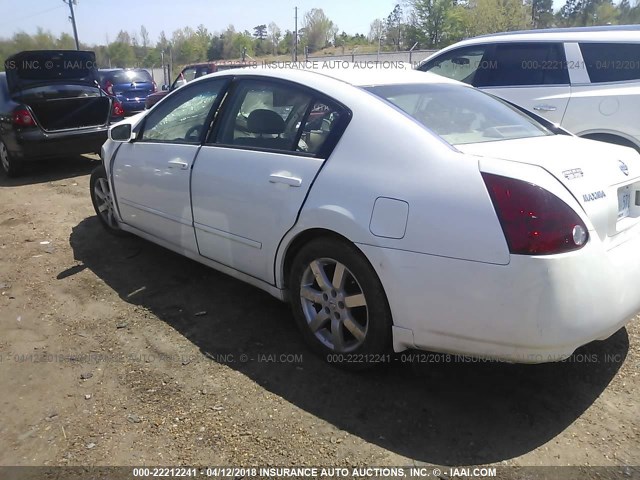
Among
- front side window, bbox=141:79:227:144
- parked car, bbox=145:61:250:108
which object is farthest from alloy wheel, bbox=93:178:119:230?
parked car, bbox=145:61:250:108

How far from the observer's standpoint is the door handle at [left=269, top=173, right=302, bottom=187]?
2.86 m

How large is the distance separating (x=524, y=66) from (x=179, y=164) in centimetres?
419

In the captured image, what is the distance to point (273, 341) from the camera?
3.26 metres

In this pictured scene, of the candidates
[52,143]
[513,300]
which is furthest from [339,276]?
[52,143]

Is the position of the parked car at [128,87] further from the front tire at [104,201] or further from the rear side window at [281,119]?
the rear side window at [281,119]

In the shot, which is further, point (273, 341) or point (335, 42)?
point (335, 42)

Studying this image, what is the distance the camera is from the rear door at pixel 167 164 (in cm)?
364

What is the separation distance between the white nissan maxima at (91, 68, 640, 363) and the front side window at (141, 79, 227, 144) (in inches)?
1.0

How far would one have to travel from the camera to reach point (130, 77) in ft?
51.2

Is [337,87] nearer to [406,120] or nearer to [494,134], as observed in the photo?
[406,120]

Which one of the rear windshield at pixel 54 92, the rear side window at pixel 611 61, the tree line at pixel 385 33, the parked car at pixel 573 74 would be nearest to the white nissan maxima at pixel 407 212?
the parked car at pixel 573 74

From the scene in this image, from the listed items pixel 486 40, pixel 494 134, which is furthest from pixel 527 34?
pixel 494 134

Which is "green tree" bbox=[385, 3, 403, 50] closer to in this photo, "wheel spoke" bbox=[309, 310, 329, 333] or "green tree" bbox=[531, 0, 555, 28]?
"green tree" bbox=[531, 0, 555, 28]

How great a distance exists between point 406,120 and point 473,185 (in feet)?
1.82
